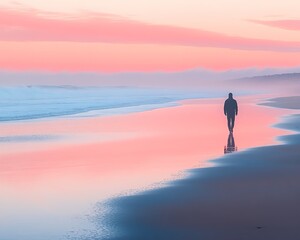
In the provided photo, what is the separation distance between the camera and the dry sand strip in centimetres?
801

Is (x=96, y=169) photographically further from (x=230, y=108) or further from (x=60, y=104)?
(x=60, y=104)

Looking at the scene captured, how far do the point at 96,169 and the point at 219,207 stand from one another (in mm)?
4341

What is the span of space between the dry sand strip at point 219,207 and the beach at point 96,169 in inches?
2.5

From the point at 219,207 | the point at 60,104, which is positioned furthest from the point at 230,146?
the point at 60,104

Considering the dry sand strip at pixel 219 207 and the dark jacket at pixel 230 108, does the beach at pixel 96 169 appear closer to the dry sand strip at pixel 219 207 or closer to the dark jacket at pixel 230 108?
the dry sand strip at pixel 219 207

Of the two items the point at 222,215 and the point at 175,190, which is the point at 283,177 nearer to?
the point at 175,190

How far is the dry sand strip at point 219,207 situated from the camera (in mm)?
8008

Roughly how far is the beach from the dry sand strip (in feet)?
0.21

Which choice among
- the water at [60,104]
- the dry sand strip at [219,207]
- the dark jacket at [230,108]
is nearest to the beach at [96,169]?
the dry sand strip at [219,207]

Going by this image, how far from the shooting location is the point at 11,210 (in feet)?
30.9

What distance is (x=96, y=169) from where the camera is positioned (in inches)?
523

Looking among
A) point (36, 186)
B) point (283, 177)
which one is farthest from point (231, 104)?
point (36, 186)

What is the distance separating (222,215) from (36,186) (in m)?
3.76

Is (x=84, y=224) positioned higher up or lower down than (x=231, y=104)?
lower down
